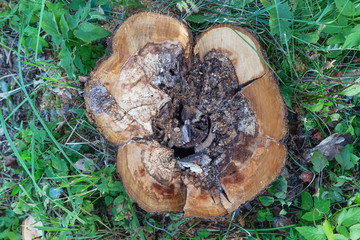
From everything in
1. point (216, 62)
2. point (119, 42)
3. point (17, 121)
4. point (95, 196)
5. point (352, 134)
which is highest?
point (119, 42)

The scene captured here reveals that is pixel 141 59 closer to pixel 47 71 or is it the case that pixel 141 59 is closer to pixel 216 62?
pixel 216 62

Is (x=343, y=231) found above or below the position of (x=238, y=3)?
below

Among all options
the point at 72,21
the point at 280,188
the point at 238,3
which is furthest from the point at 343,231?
the point at 72,21

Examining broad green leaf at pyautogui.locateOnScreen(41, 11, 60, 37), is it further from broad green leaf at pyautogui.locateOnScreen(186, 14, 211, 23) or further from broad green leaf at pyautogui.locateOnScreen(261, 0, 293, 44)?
broad green leaf at pyautogui.locateOnScreen(261, 0, 293, 44)

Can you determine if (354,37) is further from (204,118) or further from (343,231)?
(343,231)

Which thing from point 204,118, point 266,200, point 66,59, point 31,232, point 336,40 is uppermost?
point 336,40

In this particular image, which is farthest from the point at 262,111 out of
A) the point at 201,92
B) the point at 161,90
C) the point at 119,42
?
the point at 119,42
